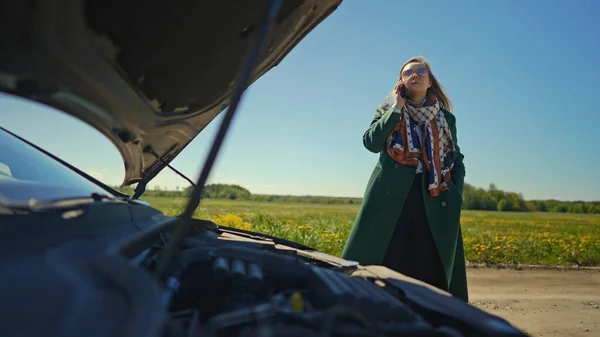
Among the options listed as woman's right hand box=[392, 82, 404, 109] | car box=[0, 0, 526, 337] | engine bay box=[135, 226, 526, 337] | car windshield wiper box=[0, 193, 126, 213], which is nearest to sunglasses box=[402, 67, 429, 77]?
woman's right hand box=[392, 82, 404, 109]

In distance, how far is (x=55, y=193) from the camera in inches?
54.0

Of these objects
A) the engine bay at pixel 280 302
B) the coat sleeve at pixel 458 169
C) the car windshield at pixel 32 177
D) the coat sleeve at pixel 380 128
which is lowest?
the engine bay at pixel 280 302

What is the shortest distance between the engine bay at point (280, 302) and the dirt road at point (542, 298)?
9.91ft

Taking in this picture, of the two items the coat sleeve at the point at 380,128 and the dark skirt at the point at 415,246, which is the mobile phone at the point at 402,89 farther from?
the dark skirt at the point at 415,246

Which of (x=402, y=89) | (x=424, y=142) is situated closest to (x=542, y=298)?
(x=424, y=142)

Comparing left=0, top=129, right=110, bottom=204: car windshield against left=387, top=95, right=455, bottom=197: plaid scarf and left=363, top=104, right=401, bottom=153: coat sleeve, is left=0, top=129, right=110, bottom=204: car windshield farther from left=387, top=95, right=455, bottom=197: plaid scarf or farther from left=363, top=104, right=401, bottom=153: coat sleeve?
left=387, top=95, right=455, bottom=197: plaid scarf

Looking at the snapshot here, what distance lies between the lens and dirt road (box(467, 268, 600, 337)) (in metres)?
3.83

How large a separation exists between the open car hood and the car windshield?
230 mm

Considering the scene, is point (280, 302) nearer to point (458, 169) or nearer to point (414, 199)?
point (414, 199)

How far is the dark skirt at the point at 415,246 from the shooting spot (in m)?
2.67

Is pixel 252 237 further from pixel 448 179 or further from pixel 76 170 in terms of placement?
pixel 448 179

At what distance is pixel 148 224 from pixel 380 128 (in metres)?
1.55

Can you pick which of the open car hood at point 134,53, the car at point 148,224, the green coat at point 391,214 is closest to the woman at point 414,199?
the green coat at point 391,214

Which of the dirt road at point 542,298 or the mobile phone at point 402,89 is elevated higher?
Answer: the mobile phone at point 402,89
